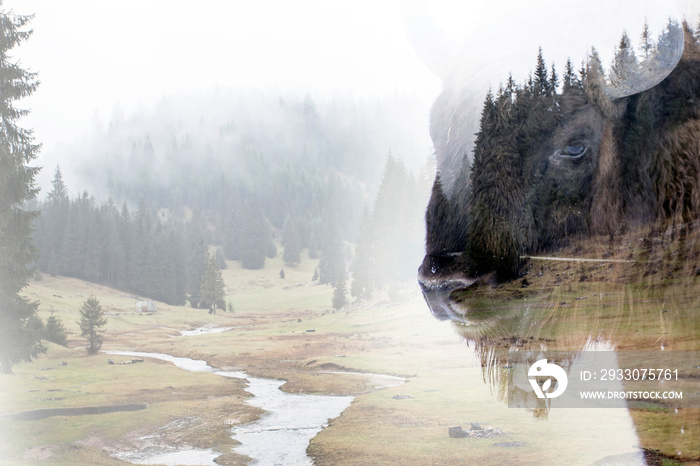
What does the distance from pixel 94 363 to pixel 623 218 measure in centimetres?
874

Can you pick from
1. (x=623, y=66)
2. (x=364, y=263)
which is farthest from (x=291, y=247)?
(x=623, y=66)

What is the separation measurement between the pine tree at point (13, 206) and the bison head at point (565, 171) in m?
7.36

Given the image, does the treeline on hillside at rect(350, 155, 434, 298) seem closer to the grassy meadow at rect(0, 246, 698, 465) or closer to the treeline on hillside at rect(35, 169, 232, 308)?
the grassy meadow at rect(0, 246, 698, 465)

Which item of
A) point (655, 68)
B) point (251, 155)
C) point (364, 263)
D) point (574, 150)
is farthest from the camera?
point (251, 155)

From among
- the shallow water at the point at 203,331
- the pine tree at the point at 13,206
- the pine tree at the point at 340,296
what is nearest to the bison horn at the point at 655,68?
the pine tree at the point at 13,206

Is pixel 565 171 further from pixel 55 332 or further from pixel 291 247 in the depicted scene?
pixel 291 247

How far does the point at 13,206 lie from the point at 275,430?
17.2 ft

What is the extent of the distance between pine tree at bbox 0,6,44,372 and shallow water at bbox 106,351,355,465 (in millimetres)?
2620

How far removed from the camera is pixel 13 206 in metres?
7.15

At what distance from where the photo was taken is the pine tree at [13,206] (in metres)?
6.55

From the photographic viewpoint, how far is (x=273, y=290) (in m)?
14.5

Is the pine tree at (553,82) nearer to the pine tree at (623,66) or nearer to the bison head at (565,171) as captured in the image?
the bison head at (565,171)

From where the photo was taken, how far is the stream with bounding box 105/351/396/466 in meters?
5.16

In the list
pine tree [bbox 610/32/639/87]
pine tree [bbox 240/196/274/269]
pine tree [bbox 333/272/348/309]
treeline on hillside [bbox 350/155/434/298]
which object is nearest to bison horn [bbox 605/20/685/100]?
pine tree [bbox 610/32/639/87]
